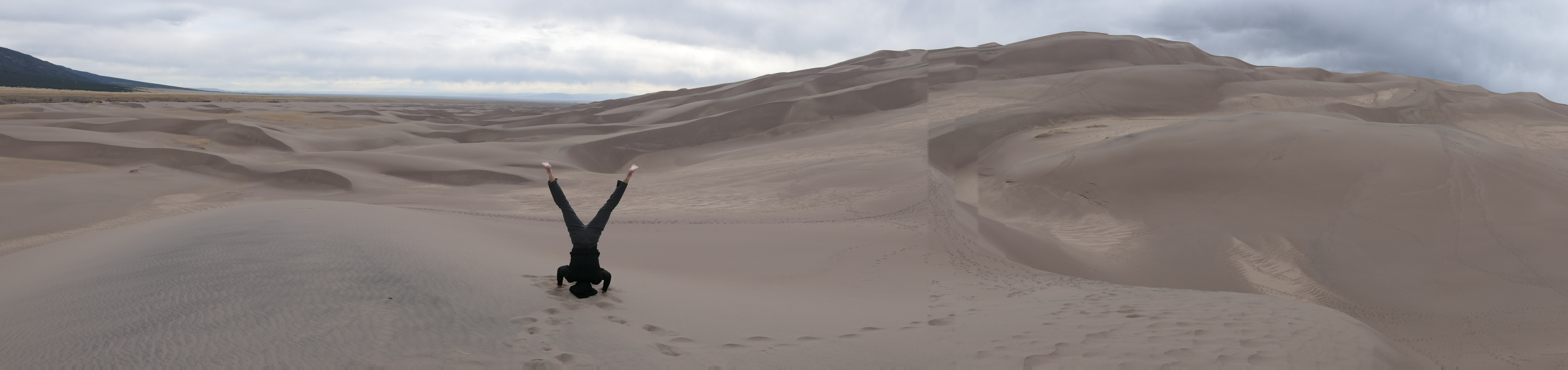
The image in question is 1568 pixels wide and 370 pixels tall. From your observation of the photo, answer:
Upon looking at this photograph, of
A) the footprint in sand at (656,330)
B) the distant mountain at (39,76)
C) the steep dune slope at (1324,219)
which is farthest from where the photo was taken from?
the distant mountain at (39,76)

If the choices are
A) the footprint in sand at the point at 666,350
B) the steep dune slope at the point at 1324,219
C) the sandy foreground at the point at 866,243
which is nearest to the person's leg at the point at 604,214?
the sandy foreground at the point at 866,243

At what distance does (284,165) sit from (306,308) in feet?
54.2

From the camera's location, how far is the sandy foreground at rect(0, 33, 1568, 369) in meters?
3.32

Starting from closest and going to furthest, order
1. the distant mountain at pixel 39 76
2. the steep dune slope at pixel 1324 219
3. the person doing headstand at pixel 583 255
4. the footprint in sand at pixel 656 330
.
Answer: the footprint in sand at pixel 656 330 → the person doing headstand at pixel 583 255 → the steep dune slope at pixel 1324 219 → the distant mountain at pixel 39 76

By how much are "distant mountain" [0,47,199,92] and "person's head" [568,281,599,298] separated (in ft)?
324

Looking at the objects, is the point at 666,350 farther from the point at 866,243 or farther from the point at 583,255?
the point at 866,243

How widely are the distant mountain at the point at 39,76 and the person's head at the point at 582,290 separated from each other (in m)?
98.6

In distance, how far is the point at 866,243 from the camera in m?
7.96

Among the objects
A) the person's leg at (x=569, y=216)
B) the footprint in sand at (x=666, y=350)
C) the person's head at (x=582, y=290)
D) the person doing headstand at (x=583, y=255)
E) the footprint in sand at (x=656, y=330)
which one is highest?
the person's leg at (x=569, y=216)

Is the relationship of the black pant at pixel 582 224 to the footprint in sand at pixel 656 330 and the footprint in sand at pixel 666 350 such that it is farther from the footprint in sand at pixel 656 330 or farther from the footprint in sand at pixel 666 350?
the footprint in sand at pixel 666 350

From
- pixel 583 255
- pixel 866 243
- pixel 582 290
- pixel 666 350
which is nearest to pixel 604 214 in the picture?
pixel 583 255

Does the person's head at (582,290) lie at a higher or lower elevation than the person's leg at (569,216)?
lower

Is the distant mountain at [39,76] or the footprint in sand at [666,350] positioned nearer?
the footprint in sand at [666,350]

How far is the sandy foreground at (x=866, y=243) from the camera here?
332cm
